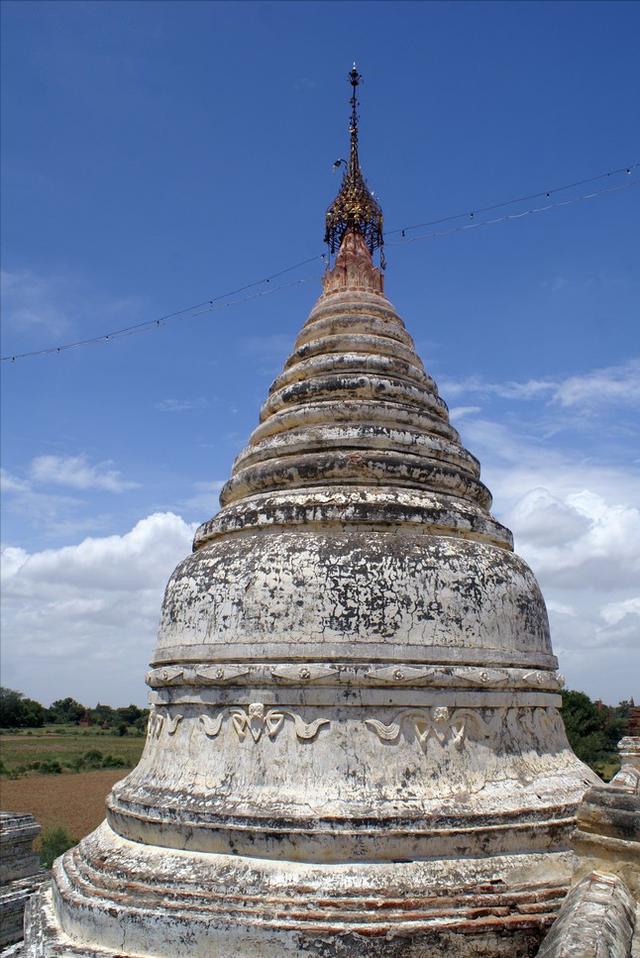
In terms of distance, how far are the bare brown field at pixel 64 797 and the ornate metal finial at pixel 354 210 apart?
80.2 feet

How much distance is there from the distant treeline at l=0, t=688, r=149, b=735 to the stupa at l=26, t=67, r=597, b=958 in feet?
281

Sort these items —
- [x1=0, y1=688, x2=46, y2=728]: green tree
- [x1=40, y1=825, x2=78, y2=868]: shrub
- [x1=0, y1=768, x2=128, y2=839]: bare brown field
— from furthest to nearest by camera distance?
1. [x1=0, y1=688, x2=46, y2=728]: green tree
2. [x1=0, y1=768, x2=128, y2=839]: bare brown field
3. [x1=40, y1=825, x2=78, y2=868]: shrub

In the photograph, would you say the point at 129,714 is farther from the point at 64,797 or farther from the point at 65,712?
the point at 64,797

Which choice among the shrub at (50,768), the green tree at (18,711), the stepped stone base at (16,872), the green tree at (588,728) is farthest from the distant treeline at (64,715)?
the stepped stone base at (16,872)

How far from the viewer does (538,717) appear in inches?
307

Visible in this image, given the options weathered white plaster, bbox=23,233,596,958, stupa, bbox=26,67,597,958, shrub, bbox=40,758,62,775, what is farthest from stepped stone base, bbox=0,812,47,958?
shrub, bbox=40,758,62,775

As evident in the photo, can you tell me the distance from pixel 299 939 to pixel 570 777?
3201 mm

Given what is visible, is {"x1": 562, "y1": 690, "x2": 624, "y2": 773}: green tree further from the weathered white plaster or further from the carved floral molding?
the carved floral molding

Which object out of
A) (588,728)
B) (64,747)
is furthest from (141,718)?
(588,728)

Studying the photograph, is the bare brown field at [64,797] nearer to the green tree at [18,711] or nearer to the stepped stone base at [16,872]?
the stepped stone base at [16,872]

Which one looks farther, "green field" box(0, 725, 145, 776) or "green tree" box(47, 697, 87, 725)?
"green tree" box(47, 697, 87, 725)

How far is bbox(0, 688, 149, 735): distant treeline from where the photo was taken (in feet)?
309

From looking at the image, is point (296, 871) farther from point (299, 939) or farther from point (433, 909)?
point (433, 909)

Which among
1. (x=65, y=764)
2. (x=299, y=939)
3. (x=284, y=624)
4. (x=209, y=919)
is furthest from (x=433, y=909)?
(x=65, y=764)
